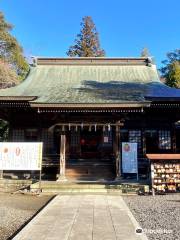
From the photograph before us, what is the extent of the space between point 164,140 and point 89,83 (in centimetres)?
567

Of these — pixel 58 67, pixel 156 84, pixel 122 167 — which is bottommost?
pixel 122 167

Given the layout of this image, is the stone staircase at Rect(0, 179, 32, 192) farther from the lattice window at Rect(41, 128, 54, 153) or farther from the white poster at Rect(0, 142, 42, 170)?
the lattice window at Rect(41, 128, 54, 153)

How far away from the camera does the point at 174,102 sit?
585 inches

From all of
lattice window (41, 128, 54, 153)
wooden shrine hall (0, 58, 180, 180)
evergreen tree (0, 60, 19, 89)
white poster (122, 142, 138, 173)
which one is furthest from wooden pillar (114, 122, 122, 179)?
evergreen tree (0, 60, 19, 89)

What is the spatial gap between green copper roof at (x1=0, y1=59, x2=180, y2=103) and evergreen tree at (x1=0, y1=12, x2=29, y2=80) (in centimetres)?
903

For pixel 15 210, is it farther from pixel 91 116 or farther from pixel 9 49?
pixel 9 49

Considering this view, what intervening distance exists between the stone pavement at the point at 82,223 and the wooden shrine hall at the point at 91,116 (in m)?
5.25

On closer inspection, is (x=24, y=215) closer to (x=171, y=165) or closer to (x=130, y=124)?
(x=171, y=165)

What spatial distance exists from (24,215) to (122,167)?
6.29 metres

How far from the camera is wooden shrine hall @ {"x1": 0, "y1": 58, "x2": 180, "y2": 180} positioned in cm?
1444

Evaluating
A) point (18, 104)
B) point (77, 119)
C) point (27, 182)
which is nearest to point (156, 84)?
point (77, 119)

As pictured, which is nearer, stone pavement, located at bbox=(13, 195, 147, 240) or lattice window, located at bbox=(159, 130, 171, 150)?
stone pavement, located at bbox=(13, 195, 147, 240)

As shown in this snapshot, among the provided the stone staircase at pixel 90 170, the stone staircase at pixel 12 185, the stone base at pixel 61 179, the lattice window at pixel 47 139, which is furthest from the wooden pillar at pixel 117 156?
the lattice window at pixel 47 139

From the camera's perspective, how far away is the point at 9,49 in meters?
30.1
